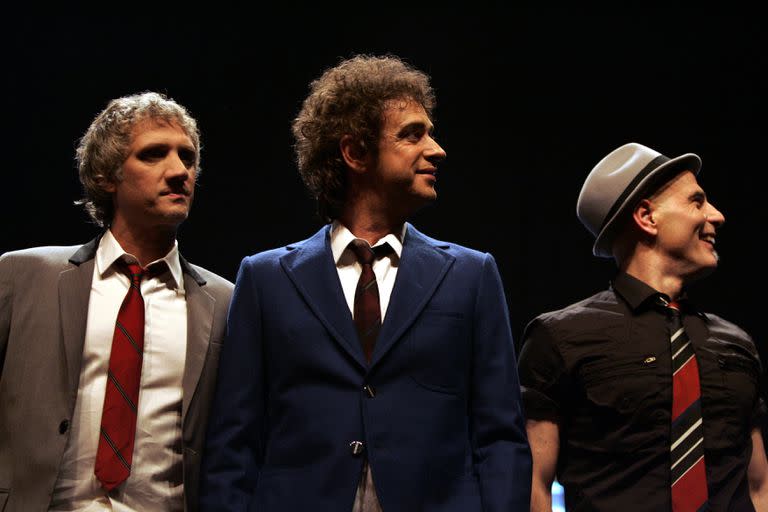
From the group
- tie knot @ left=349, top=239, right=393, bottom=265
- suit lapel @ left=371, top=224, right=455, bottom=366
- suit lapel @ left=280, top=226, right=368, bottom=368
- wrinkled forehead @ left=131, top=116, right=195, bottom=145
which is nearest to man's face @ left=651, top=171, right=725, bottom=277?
suit lapel @ left=371, top=224, right=455, bottom=366

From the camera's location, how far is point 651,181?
314cm

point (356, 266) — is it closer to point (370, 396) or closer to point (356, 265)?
point (356, 265)

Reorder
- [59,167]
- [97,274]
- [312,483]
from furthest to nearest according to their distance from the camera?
[59,167], [97,274], [312,483]

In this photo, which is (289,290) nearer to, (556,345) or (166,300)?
(166,300)

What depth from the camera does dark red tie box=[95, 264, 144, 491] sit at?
2.64m

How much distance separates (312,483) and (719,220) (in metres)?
1.44

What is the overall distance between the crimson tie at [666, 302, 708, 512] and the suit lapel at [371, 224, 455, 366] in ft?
2.36

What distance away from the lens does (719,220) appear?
10.2 ft

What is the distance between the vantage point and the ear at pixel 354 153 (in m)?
2.82

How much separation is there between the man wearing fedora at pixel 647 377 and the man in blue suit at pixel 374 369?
402mm

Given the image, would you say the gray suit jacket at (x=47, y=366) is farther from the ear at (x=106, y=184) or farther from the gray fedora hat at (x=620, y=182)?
the gray fedora hat at (x=620, y=182)

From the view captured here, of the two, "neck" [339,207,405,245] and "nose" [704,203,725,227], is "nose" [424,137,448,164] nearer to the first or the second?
"neck" [339,207,405,245]

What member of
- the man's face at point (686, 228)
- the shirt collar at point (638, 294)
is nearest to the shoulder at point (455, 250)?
the shirt collar at point (638, 294)

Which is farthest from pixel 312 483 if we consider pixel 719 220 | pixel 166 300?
pixel 719 220
